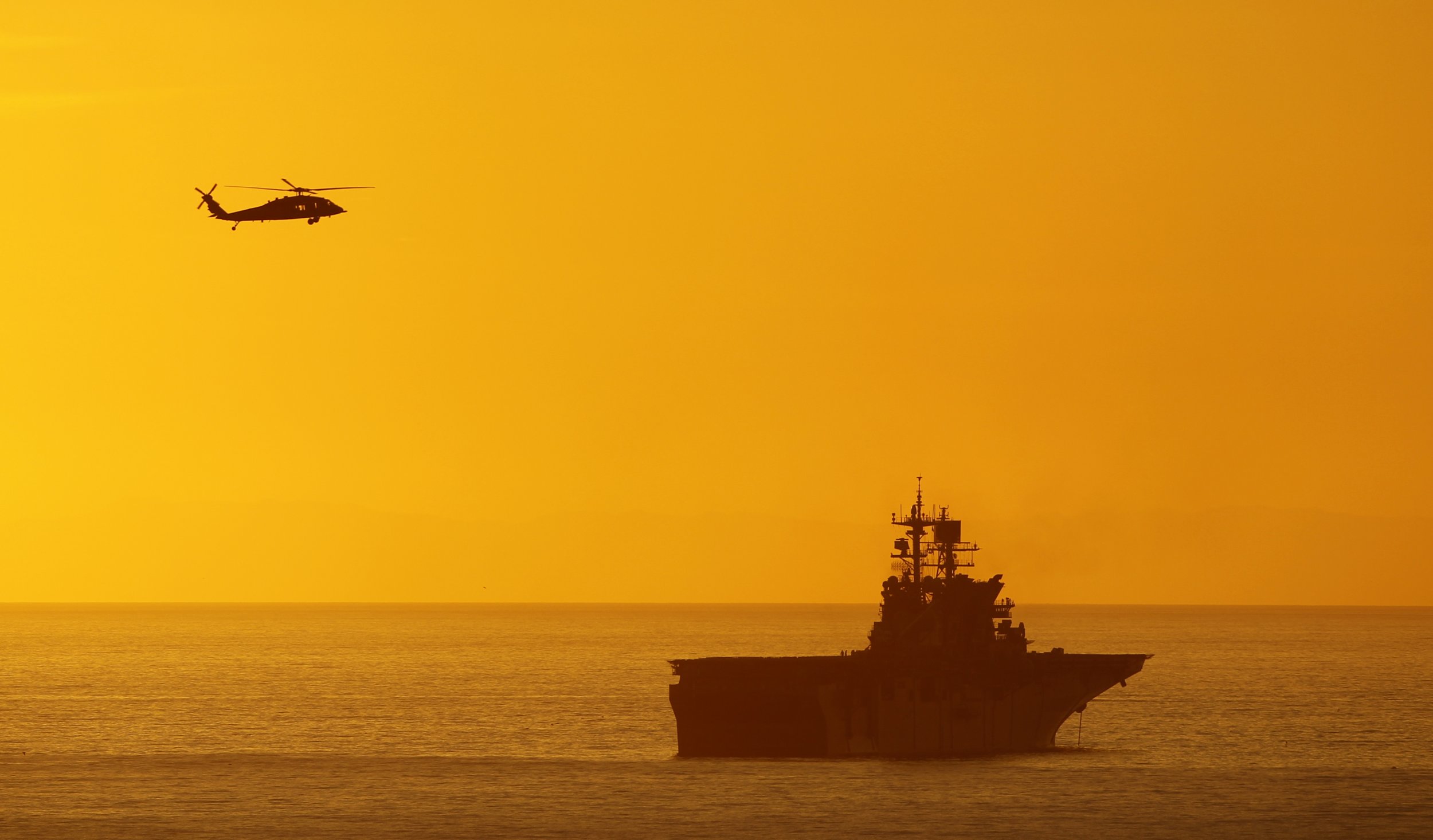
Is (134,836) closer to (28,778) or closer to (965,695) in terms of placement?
(28,778)

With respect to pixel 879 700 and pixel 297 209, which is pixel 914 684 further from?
pixel 297 209

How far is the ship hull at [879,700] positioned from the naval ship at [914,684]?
6 centimetres

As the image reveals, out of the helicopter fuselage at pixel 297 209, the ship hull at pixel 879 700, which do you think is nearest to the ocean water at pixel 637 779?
the ship hull at pixel 879 700

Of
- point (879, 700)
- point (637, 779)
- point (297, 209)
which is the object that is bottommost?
point (637, 779)

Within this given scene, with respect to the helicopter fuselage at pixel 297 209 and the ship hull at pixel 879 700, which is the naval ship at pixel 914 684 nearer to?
the ship hull at pixel 879 700

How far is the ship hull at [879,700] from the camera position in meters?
95.2

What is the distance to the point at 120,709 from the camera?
495 ft

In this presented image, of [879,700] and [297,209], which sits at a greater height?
[297,209]

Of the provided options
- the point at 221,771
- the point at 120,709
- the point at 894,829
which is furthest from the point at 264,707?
the point at 894,829

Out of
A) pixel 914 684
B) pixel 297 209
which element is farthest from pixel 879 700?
pixel 297 209

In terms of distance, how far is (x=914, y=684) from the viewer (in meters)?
96.4

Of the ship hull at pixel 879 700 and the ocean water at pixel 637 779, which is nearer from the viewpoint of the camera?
the ocean water at pixel 637 779

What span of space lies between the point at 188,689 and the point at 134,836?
107539mm

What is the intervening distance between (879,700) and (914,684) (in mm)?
1912
